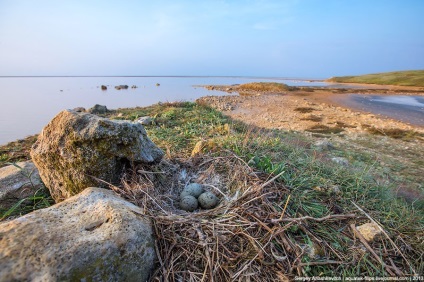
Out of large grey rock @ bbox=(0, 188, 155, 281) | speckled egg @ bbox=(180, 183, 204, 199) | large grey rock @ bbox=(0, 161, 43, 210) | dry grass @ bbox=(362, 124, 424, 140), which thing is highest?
large grey rock @ bbox=(0, 188, 155, 281)

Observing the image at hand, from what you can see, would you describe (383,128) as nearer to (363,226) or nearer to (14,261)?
(363,226)

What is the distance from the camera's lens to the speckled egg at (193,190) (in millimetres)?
2972

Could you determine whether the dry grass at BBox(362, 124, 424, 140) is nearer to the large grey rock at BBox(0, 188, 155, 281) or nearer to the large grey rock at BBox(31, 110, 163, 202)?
the large grey rock at BBox(31, 110, 163, 202)

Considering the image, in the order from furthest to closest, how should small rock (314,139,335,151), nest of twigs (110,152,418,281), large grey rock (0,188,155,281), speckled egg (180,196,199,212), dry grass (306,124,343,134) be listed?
1. dry grass (306,124,343,134)
2. small rock (314,139,335,151)
3. speckled egg (180,196,199,212)
4. nest of twigs (110,152,418,281)
5. large grey rock (0,188,155,281)

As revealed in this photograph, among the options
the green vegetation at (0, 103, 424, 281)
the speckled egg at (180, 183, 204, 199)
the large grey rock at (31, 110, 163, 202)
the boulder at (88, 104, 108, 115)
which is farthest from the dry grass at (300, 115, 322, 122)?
the large grey rock at (31, 110, 163, 202)

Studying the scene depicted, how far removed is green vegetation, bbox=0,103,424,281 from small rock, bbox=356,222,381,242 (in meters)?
0.06

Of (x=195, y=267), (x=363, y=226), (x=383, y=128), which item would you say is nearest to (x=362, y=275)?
(x=363, y=226)

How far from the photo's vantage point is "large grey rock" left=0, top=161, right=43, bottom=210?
3096 mm

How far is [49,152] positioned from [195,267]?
217 cm

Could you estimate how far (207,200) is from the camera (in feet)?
9.28

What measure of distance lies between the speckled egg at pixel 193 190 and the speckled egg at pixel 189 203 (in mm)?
111

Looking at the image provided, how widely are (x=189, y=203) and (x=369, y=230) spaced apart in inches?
76.1

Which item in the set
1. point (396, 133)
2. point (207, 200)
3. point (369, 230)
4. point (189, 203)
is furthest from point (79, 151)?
point (396, 133)

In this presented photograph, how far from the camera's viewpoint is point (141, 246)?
199cm
